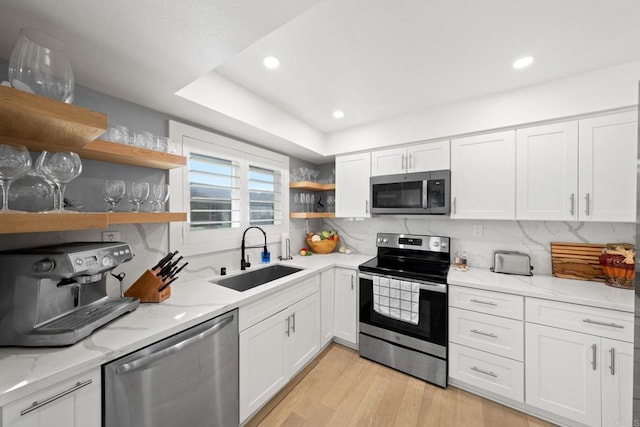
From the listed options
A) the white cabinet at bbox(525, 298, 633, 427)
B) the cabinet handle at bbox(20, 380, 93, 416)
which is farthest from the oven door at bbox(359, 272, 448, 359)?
the cabinet handle at bbox(20, 380, 93, 416)

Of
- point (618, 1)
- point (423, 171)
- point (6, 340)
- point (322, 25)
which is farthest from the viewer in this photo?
point (423, 171)

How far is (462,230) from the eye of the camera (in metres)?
2.47

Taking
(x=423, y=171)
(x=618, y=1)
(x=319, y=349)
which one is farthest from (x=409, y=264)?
(x=618, y=1)

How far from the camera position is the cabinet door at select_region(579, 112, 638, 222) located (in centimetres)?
163

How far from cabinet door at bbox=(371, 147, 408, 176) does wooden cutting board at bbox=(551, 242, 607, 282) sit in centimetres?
149

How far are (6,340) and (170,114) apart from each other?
1.53m

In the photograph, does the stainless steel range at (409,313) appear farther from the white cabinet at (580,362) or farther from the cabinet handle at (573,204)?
the cabinet handle at (573,204)

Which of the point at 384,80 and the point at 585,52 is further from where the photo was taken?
the point at 384,80

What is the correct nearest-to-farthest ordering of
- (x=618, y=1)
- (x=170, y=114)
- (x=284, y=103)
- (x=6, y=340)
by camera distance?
1. (x=6, y=340)
2. (x=618, y=1)
3. (x=170, y=114)
4. (x=284, y=103)

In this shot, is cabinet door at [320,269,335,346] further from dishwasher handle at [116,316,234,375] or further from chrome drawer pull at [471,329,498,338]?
chrome drawer pull at [471,329,498,338]

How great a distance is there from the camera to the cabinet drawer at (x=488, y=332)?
1.72m

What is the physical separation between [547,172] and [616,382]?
1.44m

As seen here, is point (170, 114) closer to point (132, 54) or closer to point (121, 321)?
point (132, 54)

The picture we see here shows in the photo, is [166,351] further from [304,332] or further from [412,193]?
[412,193]
